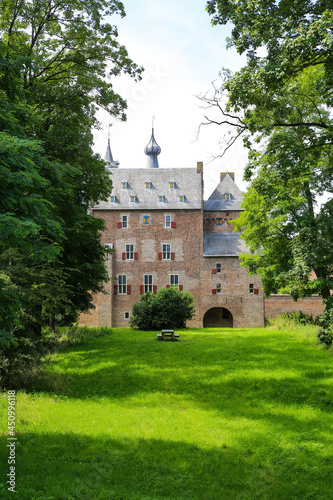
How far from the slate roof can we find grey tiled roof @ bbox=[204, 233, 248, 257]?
2934 millimetres

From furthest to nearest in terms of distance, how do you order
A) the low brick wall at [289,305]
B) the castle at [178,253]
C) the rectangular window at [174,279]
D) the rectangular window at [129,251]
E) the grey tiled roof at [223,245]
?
the rectangular window at [129,251] → the rectangular window at [174,279] → the grey tiled roof at [223,245] → the low brick wall at [289,305] → the castle at [178,253]

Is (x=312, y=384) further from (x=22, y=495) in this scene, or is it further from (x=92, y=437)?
(x=22, y=495)

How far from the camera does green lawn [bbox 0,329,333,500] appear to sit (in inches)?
221

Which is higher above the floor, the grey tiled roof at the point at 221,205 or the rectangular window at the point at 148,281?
the grey tiled roof at the point at 221,205

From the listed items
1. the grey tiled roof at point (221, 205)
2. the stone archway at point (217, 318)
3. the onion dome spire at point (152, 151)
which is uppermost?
the onion dome spire at point (152, 151)

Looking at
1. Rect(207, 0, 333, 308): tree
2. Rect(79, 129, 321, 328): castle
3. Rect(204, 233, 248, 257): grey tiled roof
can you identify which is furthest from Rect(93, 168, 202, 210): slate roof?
Rect(207, 0, 333, 308): tree

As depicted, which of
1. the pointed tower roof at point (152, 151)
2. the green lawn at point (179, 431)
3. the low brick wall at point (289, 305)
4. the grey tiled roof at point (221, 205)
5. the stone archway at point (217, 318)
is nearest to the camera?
the green lawn at point (179, 431)

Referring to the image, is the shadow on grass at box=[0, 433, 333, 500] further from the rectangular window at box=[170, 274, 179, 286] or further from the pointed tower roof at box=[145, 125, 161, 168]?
the pointed tower roof at box=[145, 125, 161, 168]

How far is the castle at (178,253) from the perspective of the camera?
35.3m

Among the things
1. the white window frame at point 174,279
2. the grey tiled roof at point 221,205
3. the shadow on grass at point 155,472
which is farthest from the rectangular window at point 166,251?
the shadow on grass at point 155,472

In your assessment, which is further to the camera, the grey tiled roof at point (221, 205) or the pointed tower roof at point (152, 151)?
the pointed tower roof at point (152, 151)

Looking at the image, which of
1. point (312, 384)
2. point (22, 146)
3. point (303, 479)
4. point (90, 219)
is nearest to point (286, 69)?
point (22, 146)

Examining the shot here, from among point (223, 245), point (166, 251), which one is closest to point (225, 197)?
point (223, 245)

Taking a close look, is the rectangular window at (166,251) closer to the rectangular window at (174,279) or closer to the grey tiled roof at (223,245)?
the rectangular window at (174,279)
